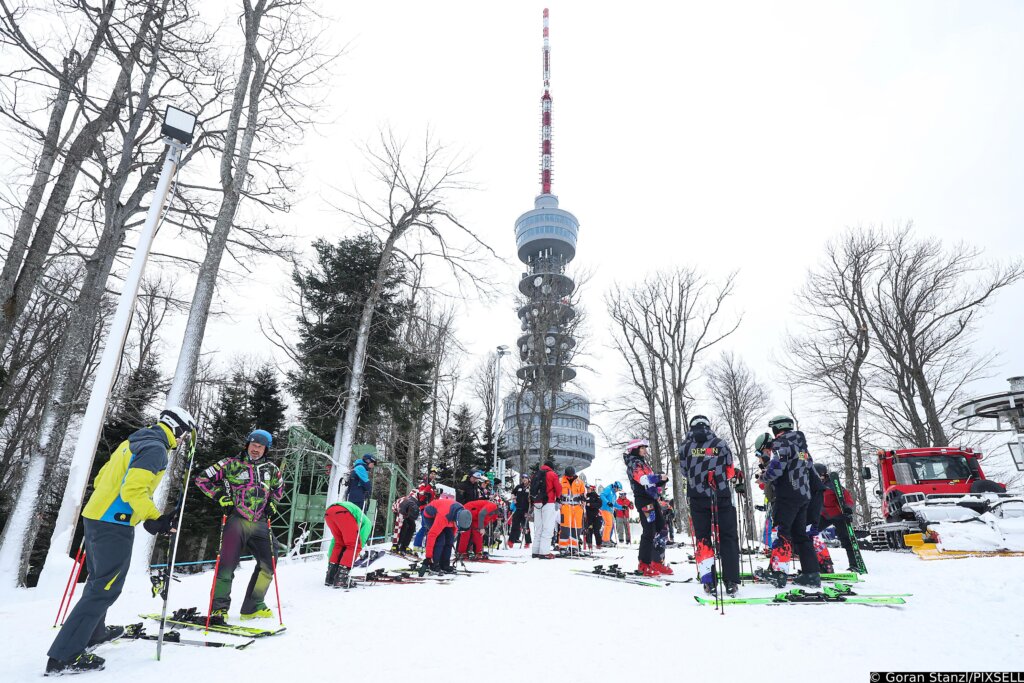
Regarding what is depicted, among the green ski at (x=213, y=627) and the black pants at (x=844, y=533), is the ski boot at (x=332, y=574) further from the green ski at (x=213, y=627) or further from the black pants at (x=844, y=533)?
the black pants at (x=844, y=533)

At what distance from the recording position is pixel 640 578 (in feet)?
26.0

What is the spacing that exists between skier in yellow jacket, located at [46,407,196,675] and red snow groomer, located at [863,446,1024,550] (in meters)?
12.2

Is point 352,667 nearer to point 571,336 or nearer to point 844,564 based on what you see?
point 844,564

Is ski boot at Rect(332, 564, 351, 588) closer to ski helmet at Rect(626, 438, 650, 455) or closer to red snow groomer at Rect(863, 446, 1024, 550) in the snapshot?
ski helmet at Rect(626, 438, 650, 455)

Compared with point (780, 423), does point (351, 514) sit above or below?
below

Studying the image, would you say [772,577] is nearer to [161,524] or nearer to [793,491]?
[793,491]

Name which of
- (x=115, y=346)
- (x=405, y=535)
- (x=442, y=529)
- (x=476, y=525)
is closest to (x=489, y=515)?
(x=476, y=525)

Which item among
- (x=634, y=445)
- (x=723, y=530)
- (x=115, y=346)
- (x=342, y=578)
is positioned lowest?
(x=342, y=578)

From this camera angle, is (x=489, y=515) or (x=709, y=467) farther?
(x=489, y=515)

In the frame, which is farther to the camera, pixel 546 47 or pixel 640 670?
pixel 546 47

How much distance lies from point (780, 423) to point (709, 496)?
1424mm

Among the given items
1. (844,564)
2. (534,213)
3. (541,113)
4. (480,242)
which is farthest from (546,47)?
(844,564)

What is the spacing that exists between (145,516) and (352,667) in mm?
1978

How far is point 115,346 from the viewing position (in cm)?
649
